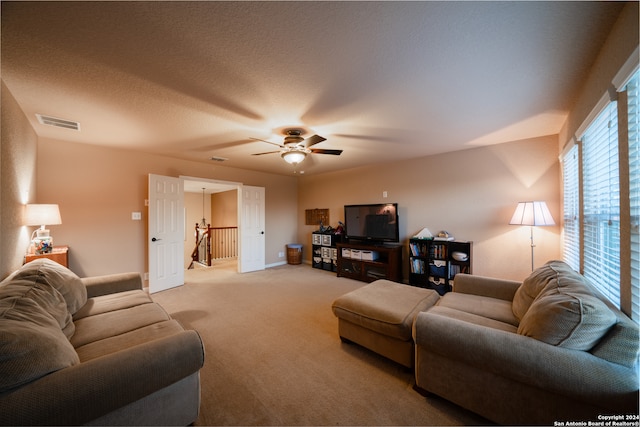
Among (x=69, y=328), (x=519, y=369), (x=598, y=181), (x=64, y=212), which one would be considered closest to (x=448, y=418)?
(x=519, y=369)

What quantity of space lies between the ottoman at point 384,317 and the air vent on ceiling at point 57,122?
11.9 ft

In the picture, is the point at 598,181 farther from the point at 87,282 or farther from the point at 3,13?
the point at 87,282

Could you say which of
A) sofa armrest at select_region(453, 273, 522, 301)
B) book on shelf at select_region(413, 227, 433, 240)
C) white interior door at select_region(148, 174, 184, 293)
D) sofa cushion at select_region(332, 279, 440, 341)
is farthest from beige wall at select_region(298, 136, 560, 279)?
white interior door at select_region(148, 174, 184, 293)

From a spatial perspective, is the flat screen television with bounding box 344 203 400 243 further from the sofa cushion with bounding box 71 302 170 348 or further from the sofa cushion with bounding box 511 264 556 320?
the sofa cushion with bounding box 71 302 170 348

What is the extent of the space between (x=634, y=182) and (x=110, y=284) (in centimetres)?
417

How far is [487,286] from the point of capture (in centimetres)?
237

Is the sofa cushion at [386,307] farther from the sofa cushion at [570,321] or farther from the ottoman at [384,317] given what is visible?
the sofa cushion at [570,321]

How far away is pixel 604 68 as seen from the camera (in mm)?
1520

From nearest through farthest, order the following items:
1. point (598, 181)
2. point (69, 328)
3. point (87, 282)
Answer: point (69, 328), point (598, 181), point (87, 282)

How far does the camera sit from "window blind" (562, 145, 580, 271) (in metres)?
2.37

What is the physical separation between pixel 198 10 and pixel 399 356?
106 inches

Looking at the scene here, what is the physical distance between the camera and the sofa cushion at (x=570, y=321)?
118 centimetres

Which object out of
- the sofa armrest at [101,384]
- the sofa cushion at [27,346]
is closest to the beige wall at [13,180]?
the sofa cushion at [27,346]

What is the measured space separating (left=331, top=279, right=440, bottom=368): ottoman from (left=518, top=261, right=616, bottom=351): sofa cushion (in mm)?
760
